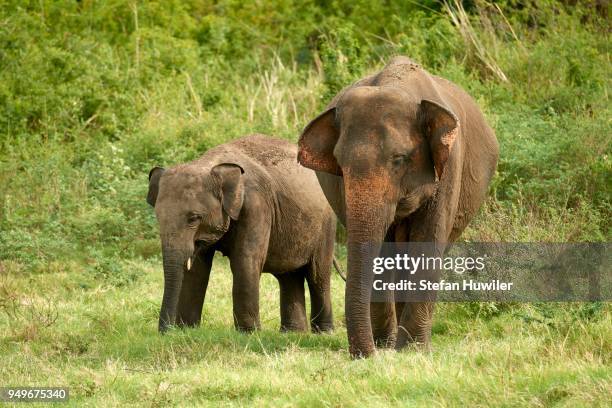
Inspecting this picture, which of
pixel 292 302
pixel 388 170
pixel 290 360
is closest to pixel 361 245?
pixel 388 170

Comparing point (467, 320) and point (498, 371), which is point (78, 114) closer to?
point (467, 320)

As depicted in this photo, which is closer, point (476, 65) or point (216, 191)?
point (216, 191)

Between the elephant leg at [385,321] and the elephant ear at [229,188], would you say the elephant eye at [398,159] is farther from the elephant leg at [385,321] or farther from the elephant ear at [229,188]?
the elephant ear at [229,188]

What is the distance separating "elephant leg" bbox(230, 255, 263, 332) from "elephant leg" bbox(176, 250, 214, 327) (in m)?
0.41

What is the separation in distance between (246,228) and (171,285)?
37.5 inches

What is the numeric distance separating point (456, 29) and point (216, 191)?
9426 millimetres

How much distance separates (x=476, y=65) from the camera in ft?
58.5

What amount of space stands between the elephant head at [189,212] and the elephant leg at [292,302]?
4.19 feet

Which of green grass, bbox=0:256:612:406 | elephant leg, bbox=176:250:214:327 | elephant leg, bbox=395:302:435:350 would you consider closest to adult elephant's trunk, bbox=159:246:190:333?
green grass, bbox=0:256:612:406

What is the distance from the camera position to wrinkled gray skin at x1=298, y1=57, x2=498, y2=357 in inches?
320

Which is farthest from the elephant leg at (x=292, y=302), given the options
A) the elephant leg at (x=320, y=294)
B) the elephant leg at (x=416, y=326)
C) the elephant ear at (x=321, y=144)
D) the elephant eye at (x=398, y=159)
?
the elephant eye at (x=398, y=159)

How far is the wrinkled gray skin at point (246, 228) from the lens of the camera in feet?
32.6

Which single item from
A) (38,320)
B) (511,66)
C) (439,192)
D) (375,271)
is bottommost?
(38,320)

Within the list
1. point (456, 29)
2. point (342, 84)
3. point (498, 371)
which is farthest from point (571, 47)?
point (498, 371)
